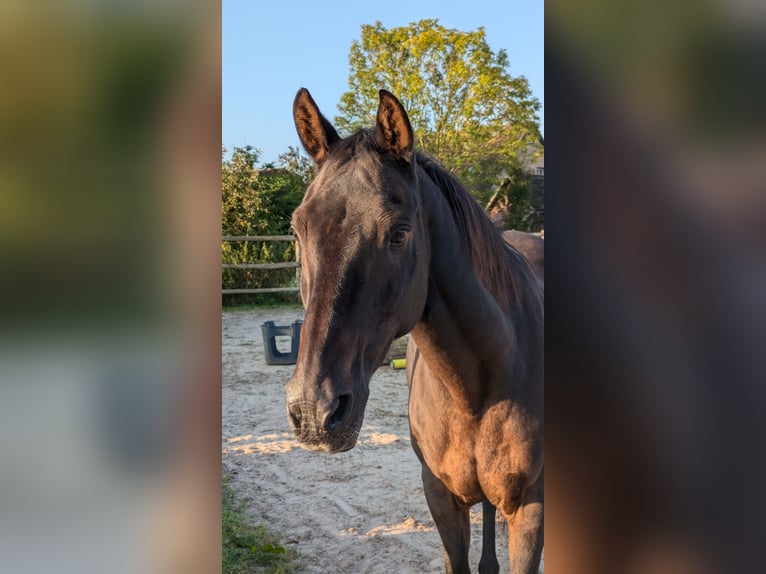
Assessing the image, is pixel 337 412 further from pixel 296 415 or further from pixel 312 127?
pixel 312 127

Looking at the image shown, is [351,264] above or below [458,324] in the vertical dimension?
above

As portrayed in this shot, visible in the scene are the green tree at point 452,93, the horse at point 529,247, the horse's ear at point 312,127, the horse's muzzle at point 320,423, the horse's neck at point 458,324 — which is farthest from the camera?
the green tree at point 452,93

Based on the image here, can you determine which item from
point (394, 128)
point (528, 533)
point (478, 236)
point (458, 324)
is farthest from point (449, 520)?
point (394, 128)

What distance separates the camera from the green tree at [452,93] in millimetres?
10289

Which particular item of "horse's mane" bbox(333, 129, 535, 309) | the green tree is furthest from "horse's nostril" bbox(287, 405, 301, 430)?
the green tree

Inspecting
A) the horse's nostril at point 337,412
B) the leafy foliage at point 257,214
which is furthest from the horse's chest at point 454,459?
the leafy foliage at point 257,214

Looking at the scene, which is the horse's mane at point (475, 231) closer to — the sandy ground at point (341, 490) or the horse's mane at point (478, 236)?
the horse's mane at point (478, 236)

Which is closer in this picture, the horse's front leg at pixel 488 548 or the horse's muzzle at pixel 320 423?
the horse's muzzle at pixel 320 423

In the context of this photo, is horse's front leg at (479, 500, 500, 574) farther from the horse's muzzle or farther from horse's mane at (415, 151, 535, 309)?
the horse's muzzle

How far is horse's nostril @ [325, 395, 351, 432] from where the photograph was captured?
1274 mm

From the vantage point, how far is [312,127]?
1646 mm

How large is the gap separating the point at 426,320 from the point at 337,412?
0.52 m
